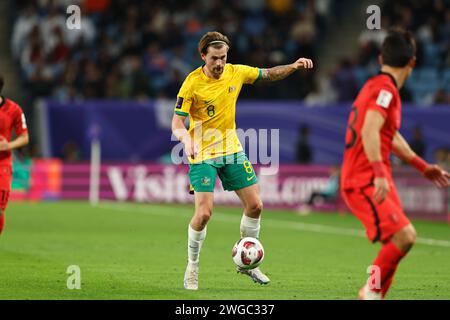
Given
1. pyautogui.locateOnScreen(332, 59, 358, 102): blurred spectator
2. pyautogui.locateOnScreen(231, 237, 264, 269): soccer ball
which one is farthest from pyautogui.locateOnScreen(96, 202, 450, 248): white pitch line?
pyautogui.locateOnScreen(231, 237, 264, 269): soccer ball

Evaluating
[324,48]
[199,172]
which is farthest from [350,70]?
[199,172]

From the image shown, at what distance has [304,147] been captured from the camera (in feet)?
79.6

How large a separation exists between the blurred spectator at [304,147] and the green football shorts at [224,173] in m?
13.2

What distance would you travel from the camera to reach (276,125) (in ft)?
80.3

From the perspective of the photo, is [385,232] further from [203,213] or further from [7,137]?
[7,137]

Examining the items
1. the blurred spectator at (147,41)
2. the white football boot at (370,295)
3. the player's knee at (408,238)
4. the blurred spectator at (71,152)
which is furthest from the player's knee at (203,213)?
the blurred spectator at (71,152)

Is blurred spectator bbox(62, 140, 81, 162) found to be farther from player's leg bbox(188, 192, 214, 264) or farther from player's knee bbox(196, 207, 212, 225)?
player's knee bbox(196, 207, 212, 225)

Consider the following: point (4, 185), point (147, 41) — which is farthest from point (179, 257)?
point (147, 41)

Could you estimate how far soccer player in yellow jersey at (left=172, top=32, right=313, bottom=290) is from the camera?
35.5ft

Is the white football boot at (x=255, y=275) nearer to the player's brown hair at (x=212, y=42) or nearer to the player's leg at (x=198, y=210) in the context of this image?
the player's leg at (x=198, y=210)

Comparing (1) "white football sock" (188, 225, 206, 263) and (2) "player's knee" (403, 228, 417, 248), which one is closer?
(2) "player's knee" (403, 228, 417, 248)

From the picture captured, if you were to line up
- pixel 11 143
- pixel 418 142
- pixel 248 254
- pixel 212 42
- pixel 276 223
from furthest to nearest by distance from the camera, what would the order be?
pixel 418 142, pixel 276 223, pixel 11 143, pixel 248 254, pixel 212 42

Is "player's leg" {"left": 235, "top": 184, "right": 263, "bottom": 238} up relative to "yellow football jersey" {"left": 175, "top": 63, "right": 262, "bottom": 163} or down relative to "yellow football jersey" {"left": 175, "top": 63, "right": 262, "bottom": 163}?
down

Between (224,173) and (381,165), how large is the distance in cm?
294
